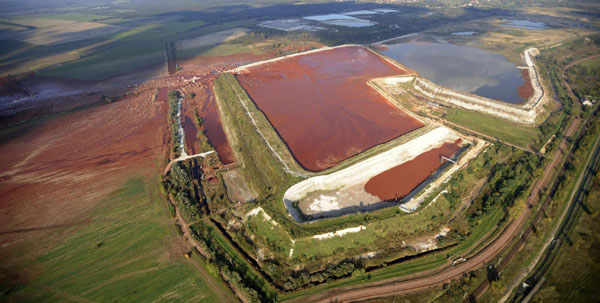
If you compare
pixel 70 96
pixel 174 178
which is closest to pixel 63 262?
pixel 174 178

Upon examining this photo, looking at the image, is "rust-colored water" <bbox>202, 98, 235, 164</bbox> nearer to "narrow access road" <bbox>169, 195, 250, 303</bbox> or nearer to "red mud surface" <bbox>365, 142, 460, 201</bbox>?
"narrow access road" <bbox>169, 195, 250, 303</bbox>

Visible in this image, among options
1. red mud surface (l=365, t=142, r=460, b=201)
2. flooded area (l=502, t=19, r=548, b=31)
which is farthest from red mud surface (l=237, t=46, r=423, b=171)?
flooded area (l=502, t=19, r=548, b=31)

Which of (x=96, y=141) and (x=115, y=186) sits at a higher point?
(x=96, y=141)

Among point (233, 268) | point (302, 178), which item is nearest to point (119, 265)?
point (233, 268)

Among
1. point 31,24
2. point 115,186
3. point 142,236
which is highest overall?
point 31,24

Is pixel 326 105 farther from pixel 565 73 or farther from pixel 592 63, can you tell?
pixel 592 63

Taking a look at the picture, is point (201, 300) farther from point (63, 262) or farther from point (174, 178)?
point (174, 178)
